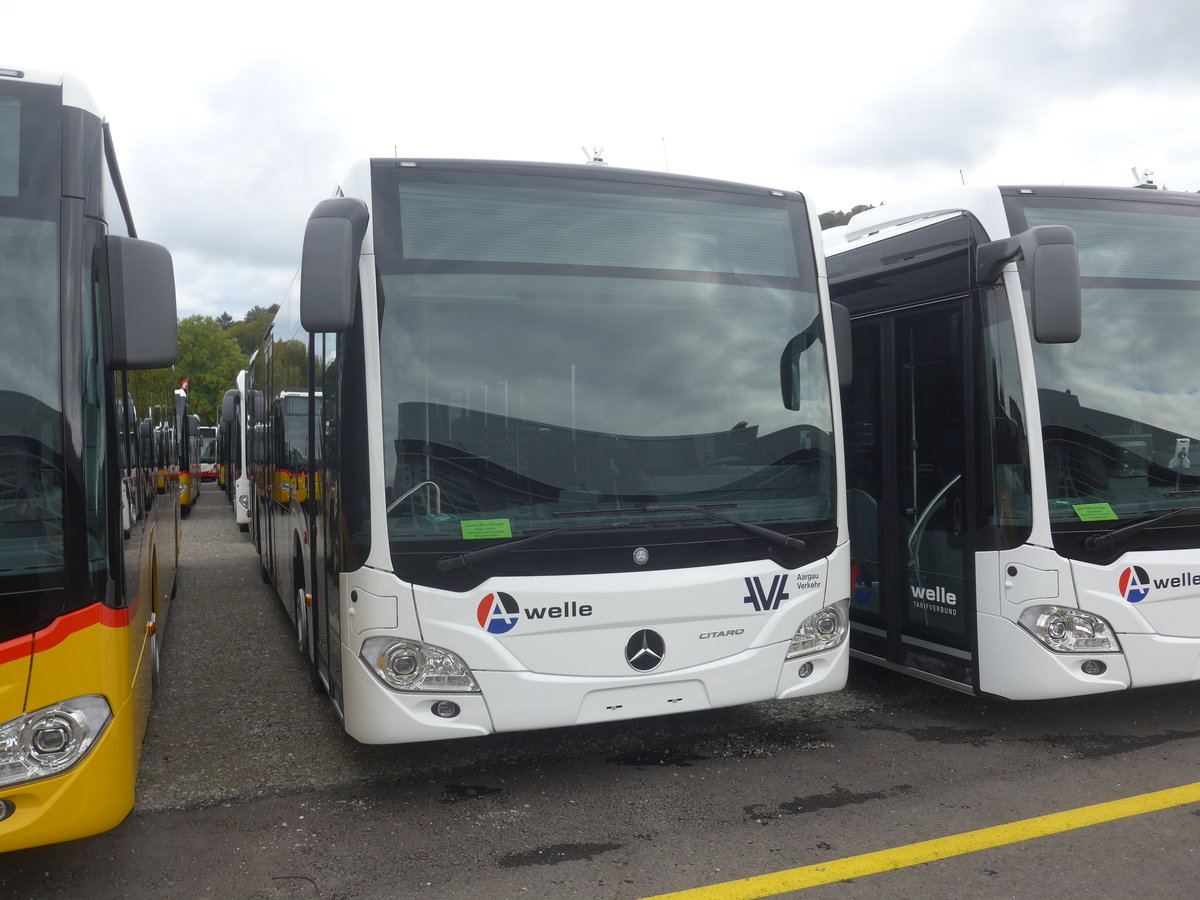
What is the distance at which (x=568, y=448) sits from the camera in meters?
4.52

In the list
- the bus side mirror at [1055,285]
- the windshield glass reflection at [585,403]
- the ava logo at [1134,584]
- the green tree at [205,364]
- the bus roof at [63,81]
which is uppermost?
the green tree at [205,364]

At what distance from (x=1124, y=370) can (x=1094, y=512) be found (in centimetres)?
80

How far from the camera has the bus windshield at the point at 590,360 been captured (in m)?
4.39

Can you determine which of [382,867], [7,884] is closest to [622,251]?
[382,867]

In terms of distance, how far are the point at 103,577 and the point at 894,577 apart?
4.44 metres

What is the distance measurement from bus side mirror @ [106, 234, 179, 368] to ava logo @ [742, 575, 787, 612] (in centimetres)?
268

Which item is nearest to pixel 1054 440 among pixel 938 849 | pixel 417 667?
pixel 938 849

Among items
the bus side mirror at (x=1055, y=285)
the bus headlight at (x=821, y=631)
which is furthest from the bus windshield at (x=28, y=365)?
the bus side mirror at (x=1055, y=285)

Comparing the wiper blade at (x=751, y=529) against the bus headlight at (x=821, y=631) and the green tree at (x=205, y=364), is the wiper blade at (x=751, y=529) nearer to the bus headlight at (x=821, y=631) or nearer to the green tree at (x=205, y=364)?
the bus headlight at (x=821, y=631)

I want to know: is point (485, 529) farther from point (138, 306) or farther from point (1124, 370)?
point (1124, 370)

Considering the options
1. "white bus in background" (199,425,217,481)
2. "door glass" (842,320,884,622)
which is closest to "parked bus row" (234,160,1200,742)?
"door glass" (842,320,884,622)

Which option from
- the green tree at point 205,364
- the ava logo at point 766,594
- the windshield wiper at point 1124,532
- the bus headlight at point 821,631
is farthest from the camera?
the green tree at point 205,364

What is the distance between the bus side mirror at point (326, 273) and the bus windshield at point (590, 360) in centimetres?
25

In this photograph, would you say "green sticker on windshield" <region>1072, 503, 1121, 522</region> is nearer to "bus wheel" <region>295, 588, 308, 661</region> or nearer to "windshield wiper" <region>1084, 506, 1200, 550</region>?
"windshield wiper" <region>1084, 506, 1200, 550</region>
